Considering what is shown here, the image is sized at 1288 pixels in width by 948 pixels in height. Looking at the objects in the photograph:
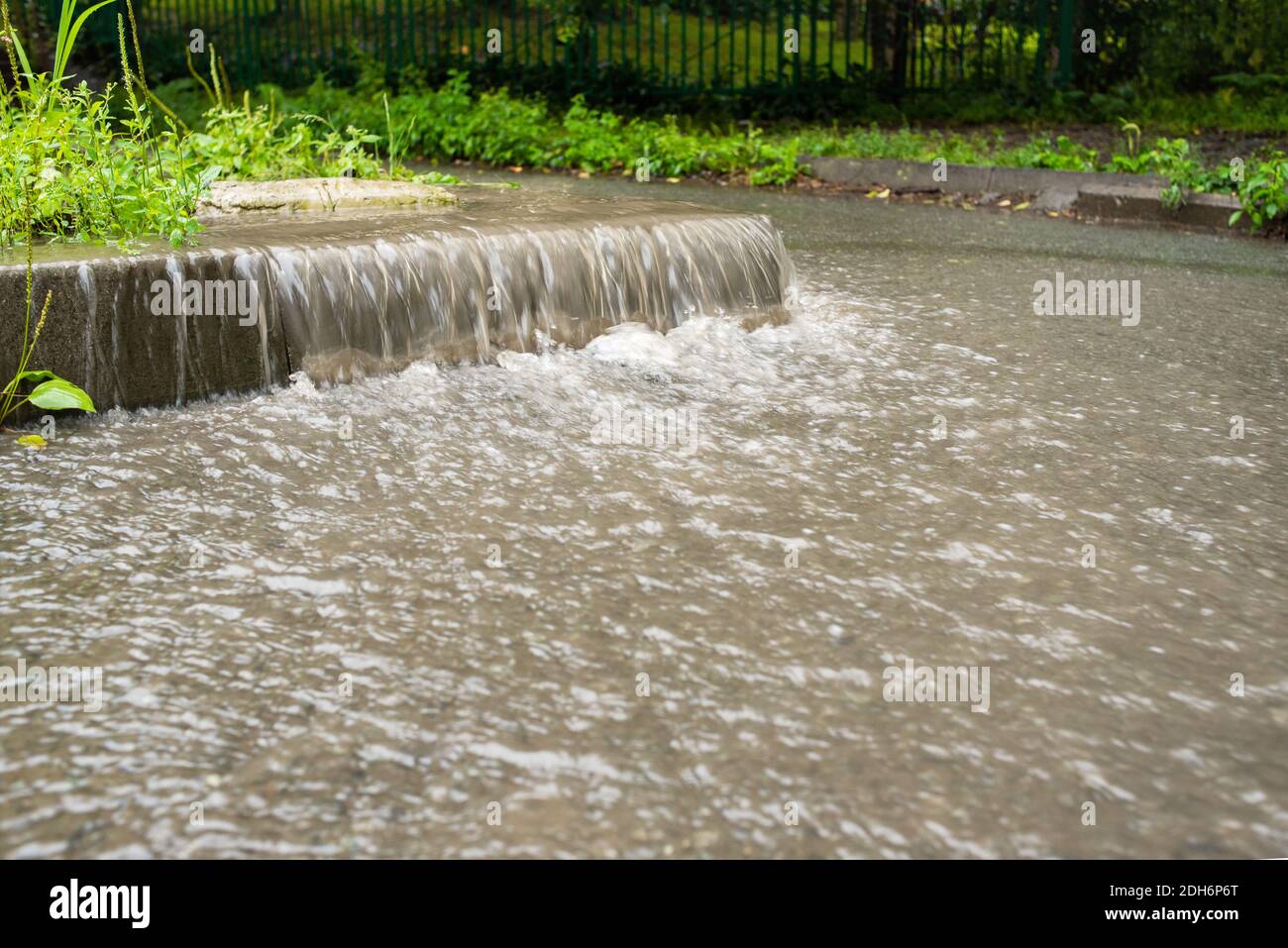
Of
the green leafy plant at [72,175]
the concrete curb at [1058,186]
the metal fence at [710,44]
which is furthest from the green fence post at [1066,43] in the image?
the green leafy plant at [72,175]

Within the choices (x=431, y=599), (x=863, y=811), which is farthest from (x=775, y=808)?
(x=431, y=599)

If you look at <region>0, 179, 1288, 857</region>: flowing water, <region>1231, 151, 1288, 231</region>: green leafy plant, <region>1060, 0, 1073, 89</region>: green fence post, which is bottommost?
<region>0, 179, 1288, 857</region>: flowing water

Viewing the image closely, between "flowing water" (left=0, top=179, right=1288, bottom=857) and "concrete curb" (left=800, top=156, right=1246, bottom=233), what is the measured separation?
4478mm

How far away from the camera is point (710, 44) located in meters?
13.3

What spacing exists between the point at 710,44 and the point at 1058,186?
5.51 meters

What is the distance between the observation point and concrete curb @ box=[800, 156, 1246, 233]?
827cm

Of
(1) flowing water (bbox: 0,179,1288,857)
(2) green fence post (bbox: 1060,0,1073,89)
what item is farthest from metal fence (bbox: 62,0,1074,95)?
(1) flowing water (bbox: 0,179,1288,857)

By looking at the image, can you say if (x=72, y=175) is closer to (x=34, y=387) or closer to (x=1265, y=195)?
(x=34, y=387)

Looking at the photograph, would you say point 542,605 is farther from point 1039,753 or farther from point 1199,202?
point 1199,202

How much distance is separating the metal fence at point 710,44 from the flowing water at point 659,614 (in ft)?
29.3

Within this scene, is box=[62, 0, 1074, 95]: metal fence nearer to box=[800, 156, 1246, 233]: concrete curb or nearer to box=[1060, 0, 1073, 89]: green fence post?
box=[1060, 0, 1073, 89]: green fence post
